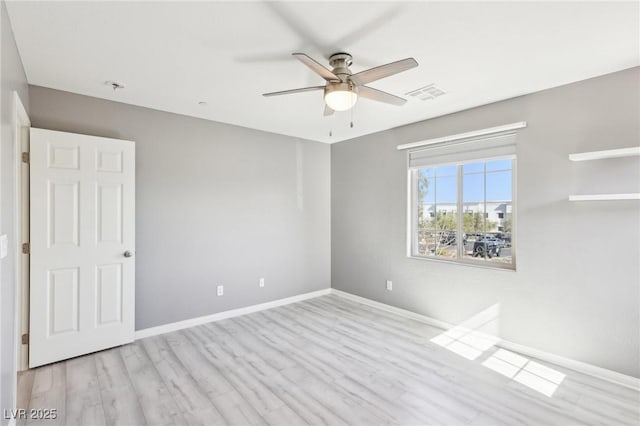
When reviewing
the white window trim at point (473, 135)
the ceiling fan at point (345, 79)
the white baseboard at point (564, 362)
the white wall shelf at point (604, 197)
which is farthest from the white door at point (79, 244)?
the white wall shelf at point (604, 197)

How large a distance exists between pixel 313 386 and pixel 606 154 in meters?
2.99

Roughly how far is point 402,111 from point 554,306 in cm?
247

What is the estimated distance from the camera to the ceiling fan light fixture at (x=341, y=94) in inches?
85.0

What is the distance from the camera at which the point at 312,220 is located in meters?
5.04

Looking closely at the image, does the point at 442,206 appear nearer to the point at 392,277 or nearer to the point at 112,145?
the point at 392,277

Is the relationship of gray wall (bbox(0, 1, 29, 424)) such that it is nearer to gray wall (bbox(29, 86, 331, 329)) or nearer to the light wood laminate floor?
the light wood laminate floor

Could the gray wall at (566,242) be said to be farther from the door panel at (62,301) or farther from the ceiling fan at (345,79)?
the door panel at (62,301)

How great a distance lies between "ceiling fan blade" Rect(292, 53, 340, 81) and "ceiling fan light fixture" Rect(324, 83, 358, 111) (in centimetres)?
6

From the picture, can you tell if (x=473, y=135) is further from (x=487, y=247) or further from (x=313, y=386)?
(x=313, y=386)

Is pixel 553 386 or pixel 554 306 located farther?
pixel 554 306

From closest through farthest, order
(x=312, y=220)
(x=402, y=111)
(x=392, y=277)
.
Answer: (x=402, y=111)
(x=392, y=277)
(x=312, y=220)

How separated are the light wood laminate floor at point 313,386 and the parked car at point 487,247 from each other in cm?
99

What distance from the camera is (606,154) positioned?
8.21ft

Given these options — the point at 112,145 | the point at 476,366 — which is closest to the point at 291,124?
the point at 112,145
